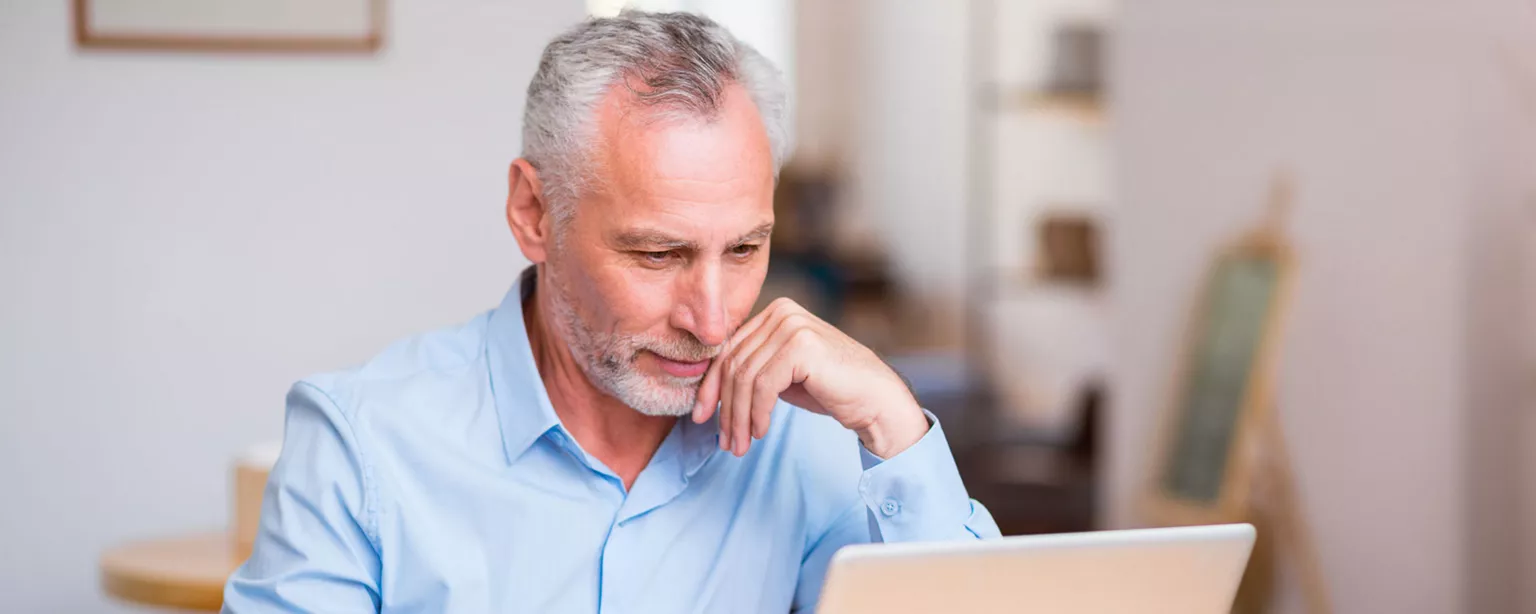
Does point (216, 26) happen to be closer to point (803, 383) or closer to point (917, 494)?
point (803, 383)

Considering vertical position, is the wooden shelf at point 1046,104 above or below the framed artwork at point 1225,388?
above

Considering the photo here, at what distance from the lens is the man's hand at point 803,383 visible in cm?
137

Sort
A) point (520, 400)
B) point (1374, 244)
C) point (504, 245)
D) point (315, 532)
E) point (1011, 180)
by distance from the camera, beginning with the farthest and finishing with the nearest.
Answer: point (1011, 180), point (1374, 244), point (504, 245), point (520, 400), point (315, 532)

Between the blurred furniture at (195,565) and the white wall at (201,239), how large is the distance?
1.10ft

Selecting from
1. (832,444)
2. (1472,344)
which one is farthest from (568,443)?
(1472,344)

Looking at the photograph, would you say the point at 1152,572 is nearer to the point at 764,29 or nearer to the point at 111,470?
the point at 111,470

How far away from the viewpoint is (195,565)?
2.25m

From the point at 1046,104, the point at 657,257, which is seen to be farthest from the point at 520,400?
the point at 1046,104

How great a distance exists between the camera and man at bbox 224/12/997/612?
1.37m

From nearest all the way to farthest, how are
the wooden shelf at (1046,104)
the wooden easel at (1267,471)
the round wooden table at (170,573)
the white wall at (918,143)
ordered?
the round wooden table at (170,573) < the wooden easel at (1267,471) < the wooden shelf at (1046,104) < the white wall at (918,143)

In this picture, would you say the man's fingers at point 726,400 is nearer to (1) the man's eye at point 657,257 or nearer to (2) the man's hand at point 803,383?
(2) the man's hand at point 803,383

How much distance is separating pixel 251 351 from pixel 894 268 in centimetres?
557

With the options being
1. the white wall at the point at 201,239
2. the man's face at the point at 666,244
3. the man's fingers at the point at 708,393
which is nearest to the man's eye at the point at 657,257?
the man's face at the point at 666,244

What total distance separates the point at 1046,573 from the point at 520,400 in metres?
0.60
